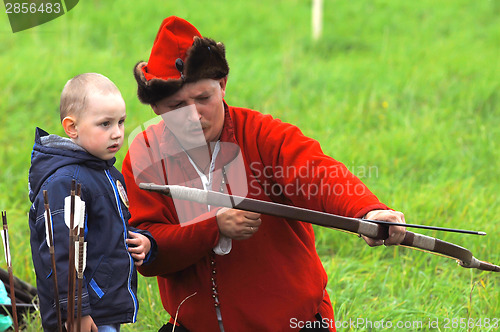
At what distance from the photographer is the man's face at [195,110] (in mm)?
2568

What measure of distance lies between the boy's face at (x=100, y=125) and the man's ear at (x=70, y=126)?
1 centimetres

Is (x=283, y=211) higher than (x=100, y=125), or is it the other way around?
(x=100, y=125)

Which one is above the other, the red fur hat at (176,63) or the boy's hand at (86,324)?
the red fur hat at (176,63)

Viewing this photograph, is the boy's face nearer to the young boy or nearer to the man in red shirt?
the young boy

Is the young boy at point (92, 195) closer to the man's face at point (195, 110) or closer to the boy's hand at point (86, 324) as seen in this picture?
the boy's hand at point (86, 324)

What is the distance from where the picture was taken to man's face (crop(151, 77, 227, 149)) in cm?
257

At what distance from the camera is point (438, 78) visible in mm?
7242

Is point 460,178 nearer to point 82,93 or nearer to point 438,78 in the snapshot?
point 438,78

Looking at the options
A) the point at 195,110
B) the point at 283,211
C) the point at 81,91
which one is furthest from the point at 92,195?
the point at 283,211

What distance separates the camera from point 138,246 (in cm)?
246

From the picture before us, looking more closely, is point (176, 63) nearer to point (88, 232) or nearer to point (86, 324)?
point (88, 232)

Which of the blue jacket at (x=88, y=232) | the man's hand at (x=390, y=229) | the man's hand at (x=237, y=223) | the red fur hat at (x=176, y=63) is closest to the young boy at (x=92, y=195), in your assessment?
the blue jacket at (x=88, y=232)

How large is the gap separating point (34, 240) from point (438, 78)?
5.80 m

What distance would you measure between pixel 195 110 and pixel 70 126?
0.48 m
